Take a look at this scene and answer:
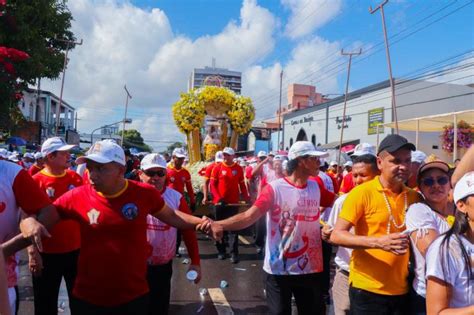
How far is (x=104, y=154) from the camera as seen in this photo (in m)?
2.87

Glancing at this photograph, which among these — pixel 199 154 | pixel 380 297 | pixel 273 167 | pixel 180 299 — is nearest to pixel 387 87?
pixel 199 154

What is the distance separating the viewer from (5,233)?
9.11 feet

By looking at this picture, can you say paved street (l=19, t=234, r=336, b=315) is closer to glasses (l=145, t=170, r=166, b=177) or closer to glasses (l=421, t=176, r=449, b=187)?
glasses (l=145, t=170, r=166, b=177)

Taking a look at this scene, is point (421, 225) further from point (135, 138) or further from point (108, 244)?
point (135, 138)

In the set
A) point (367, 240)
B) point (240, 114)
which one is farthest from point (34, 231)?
point (240, 114)

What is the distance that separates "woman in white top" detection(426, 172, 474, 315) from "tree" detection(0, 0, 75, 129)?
10.6 metres

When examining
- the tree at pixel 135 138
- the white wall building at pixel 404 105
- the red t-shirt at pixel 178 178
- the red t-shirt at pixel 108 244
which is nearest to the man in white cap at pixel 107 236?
the red t-shirt at pixel 108 244

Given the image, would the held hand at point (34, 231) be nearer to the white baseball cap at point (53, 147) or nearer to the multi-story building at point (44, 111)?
the white baseball cap at point (53, 147)

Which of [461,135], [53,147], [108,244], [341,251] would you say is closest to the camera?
[108,244]

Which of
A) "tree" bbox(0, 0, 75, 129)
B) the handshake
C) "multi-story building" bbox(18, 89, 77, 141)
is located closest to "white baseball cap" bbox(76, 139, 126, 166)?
the handshake

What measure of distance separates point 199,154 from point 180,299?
10.2 m

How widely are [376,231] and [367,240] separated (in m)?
0.37

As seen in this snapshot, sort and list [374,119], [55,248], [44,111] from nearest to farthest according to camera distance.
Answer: [55,248], [374,119], [44,111]

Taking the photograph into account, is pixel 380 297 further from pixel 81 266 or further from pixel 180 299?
pixel 180 299
